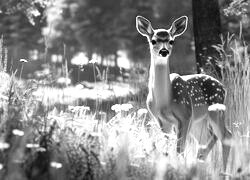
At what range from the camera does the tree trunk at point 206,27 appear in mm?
10945

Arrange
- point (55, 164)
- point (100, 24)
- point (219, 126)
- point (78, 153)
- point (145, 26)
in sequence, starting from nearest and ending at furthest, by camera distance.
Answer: point (55, 164) → point (78, 153) → point (219, 126) → point (145, 26) → point (100, 24)

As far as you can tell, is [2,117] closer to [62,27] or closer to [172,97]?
[172,97]

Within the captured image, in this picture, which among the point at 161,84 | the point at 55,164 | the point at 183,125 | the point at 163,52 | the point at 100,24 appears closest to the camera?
the point at 55,164

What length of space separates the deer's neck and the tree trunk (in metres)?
3.37

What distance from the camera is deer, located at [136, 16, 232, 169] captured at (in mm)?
7500

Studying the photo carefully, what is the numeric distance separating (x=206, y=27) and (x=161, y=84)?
3.68 metres

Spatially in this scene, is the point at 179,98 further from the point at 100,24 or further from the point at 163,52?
the point at 100,24

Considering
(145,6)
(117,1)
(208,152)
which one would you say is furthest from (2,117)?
(117,1)

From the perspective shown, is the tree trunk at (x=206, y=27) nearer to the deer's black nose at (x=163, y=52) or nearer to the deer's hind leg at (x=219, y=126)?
the deer's hind leg at (x=219, y=126)

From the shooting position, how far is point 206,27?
11.0m

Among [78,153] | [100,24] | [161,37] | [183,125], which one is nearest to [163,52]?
[161,37]

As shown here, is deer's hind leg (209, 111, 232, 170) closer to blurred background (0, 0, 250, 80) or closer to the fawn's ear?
the fawn's ear

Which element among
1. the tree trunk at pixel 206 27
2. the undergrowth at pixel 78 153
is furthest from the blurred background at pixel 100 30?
the undergrowth at pixel 78 153

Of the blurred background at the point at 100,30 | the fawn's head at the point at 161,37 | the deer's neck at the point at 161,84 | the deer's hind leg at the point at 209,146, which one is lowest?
the deer's hind leg at the point at 209,146
